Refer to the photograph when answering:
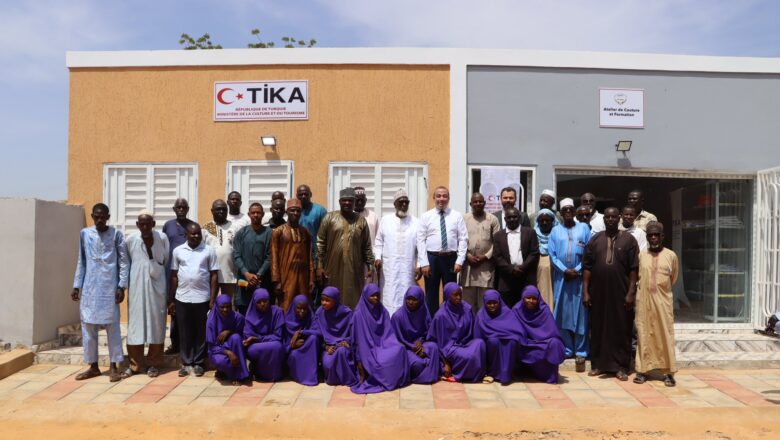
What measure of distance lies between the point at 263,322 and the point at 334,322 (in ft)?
2.20

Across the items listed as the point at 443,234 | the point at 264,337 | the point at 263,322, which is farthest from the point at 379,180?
the point at 264,337

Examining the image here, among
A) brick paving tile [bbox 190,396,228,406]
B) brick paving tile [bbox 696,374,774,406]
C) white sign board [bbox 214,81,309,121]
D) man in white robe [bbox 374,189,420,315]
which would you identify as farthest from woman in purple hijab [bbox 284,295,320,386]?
brick paving tile [bbox 696,374,774,406]

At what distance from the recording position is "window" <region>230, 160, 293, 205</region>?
23.9 feet

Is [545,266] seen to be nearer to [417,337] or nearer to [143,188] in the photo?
[417,337]

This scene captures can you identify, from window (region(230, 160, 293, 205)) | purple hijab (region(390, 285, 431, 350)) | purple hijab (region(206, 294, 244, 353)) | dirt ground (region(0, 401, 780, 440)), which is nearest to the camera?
dirt ground (region(0, 401, 780, 440))

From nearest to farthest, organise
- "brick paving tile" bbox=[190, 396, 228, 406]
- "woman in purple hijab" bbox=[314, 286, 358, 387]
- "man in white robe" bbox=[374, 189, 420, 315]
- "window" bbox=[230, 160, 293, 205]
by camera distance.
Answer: "brick paving tile" bbox=[190, 396, 228, 406], "woman in purple hijab" bbox=[314, 286, 358, 387], "man in white robe" bbox=[374, 189, 420, 315], "window" bbox=[230, 160, 293, 205]

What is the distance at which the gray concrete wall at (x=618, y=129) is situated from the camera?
7.24m

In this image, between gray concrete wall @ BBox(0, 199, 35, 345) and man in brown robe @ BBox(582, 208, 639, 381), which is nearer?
man in brown robe @ BBox(582, 208, 639, 381)

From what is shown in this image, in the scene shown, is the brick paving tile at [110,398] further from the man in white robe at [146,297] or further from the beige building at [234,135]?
the beige building at [234,135]

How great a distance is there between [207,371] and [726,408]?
461cm

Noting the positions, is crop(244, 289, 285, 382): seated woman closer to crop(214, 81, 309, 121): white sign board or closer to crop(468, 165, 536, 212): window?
crop(214, 81, 309, 121): white sign board

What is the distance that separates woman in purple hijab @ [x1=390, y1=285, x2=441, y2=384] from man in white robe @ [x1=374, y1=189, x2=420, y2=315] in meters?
0.36

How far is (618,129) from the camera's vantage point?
727 cm

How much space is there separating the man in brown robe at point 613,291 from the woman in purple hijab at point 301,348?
2.72 metres
